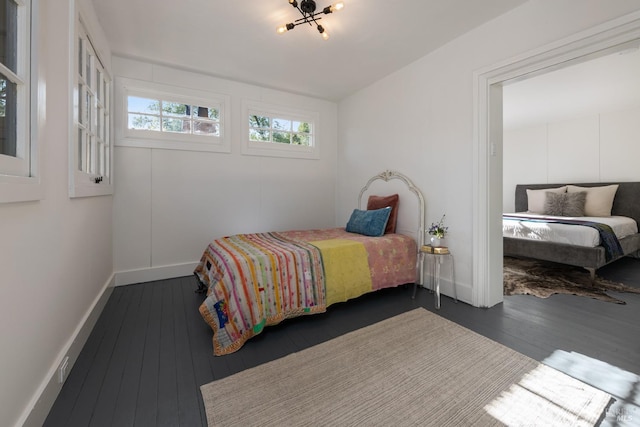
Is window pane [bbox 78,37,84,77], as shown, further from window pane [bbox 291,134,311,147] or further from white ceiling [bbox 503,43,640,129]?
white ceiling [bbox 503,43,640,129]

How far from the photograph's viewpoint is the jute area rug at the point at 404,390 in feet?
4.12

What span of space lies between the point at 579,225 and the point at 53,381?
5.17 metres

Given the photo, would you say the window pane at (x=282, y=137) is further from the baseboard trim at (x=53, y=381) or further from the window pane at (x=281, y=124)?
the baseboard trim at (x=53, y=381)

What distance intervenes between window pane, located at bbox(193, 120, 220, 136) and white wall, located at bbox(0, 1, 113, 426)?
180 centimetres

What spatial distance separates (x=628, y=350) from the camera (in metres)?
1.78

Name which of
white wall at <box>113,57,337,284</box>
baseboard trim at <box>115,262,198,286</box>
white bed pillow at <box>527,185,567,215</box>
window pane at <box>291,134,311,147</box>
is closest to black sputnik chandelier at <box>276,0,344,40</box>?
white wall at <box>113,57,337,284</box>

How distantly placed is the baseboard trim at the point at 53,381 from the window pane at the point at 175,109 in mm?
2301

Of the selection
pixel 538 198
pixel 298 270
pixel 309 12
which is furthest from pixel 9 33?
pixel 538 198

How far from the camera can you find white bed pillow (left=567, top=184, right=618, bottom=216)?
4287 millimetres

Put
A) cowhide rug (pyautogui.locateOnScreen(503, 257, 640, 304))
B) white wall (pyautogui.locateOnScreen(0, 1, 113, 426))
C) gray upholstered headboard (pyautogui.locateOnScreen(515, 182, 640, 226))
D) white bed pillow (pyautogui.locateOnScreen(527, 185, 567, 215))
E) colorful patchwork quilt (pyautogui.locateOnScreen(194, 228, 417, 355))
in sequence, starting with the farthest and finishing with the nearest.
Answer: white bed pillow (pyautogui.locateOnScreen(527, 185, 567, 215)), gray upholstered headboard (pyautogui.locateOnScreen(515, 182, 640, 226)), cowhide rug (pyautogui.locateOnScreen(503, 257, 640, 304)), colorful patchwork quilt (pyautogui.locateOnScreen(194, 228, 417, 355)), white wall (pyautogui.locateOnScreen(0, 1, 113, 426))

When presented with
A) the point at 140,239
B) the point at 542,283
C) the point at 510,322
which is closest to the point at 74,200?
the point at 140,239

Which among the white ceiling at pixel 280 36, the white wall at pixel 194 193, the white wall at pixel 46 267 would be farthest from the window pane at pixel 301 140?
the white wall at pixel 46 267

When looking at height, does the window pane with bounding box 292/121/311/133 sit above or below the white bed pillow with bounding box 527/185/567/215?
above

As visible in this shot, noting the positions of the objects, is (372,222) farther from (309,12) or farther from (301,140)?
(309,12)
